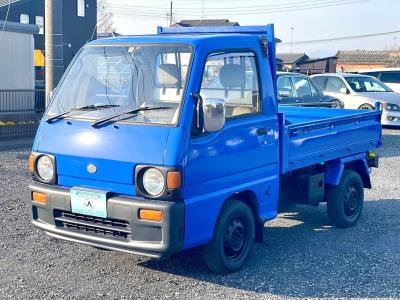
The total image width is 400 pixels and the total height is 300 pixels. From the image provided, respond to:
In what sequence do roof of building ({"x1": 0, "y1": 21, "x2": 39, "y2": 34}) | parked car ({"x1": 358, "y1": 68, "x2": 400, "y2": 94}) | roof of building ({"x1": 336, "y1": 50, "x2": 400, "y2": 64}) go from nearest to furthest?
1. roof of building ({"x1": 0, "y1": 21, "x2": 39, "y2": 34})
2. parked car ({"x1": 358, "y1": 68, "x2": 400, "y2": 94})
3. roof of building ({"x1": 336, "y1": 50, "x2": 400, "y2": 64})

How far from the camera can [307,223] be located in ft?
24.6

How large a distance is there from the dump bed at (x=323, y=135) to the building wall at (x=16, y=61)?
9963 mm

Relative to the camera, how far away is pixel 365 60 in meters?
57.9

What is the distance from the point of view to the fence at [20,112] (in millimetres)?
14133

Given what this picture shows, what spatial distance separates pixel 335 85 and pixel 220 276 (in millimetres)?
14316

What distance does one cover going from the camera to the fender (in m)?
7.10

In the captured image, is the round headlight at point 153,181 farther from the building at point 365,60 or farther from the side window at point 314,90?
the building at point 365,60

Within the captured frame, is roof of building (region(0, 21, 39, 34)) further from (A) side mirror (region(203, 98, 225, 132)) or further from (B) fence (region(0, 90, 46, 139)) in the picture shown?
(A) side mirror (region(203, 98, 225, 132))

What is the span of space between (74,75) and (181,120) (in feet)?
4.62

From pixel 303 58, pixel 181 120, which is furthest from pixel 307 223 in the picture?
pixel 303 58

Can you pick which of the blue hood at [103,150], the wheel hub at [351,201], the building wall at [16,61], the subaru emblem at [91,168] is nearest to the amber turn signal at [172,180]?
the blue hood at [103,150]

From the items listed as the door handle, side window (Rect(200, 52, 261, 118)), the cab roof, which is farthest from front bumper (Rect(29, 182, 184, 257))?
the cab roof

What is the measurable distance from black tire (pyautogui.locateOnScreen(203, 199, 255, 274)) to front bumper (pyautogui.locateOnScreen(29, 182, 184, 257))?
560 millimetres

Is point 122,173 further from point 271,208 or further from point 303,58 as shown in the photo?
point 303,58
